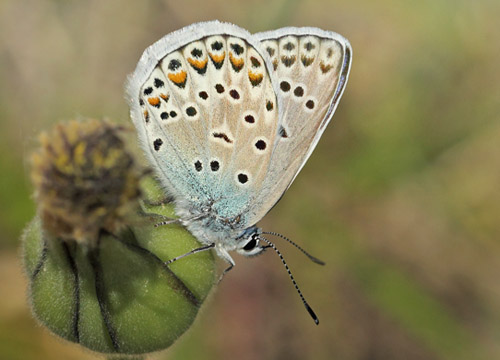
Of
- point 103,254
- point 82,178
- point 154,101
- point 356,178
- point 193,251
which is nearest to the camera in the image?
point 82,178

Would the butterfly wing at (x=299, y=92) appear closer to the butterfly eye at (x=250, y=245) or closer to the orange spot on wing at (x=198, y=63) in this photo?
the butterfly eye at (x=250, y=245)

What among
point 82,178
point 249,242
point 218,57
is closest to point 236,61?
point 218,57

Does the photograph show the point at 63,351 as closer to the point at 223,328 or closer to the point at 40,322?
the point at 223,328

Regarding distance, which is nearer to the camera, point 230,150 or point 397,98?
point 230,150

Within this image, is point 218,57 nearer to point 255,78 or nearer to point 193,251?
point 255,78

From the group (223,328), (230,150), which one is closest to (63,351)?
(223,328)

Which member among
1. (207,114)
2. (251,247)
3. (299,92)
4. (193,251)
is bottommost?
(251,247)

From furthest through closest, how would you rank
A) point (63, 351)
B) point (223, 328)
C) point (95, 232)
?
point (223, 328) → point (63, 351) → point (95, 232)

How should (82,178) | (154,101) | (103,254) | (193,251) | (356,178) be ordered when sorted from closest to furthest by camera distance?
(82,178)
(103,254)
(193,251)
(154,101)
(356,178)
